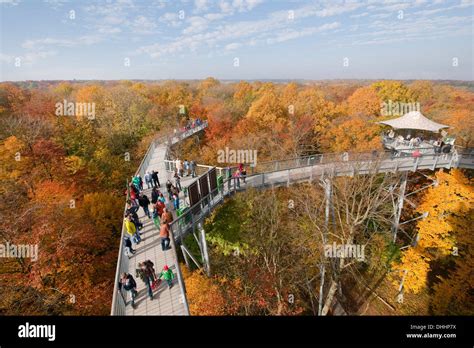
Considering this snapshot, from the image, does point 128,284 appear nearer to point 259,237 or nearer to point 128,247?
point 128,247

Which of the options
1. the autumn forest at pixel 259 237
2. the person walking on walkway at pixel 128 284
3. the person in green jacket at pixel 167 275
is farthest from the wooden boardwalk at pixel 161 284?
the autumn forest at pixel 259 237

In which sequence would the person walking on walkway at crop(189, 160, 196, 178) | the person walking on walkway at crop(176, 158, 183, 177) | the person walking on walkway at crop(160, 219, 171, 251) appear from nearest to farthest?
the person walking on walkway at crop(160, 219, 171, 251) < the person walking on walkway at crop(176, 158, 183, 177) < the person walking on walkway at crop(189, 160, 196, 178)

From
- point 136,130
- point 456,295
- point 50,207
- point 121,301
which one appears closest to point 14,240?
point 50,207

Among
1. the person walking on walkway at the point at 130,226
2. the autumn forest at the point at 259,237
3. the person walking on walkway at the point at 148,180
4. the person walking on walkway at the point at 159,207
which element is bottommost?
the autumn forest at the point at 259,237

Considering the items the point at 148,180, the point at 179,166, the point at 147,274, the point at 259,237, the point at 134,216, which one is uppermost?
the point at 179,166

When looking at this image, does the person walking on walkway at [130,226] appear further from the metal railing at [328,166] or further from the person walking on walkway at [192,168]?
the person walking on walkway at [192,168]

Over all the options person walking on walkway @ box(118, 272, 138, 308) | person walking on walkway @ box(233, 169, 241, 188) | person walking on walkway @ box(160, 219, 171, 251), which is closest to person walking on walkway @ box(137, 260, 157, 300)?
person walking on walkway @ box(118, 272, 138, 308)

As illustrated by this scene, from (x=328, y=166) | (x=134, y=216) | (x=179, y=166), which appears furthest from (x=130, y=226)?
(x=328, y=166)

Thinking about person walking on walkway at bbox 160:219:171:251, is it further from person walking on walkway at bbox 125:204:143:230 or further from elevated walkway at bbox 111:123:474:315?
person walking on walkway at bbox 125:204:143:230
